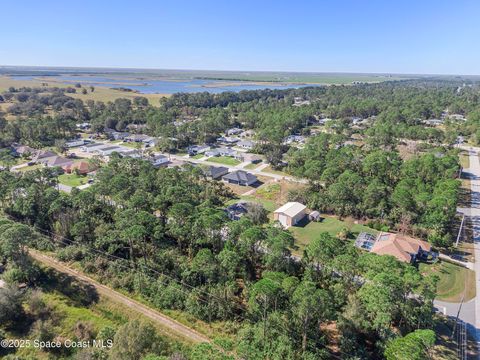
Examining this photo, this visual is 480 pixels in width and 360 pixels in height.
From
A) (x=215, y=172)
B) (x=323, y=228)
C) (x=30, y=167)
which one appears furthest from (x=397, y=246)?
(x=30, y=167)

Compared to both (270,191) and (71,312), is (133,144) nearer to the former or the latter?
(270,191)

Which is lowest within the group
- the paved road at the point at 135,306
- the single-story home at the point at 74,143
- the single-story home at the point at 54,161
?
the paved road at the point at 135,306

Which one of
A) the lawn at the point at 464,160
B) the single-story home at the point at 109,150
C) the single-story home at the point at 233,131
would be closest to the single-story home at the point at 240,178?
the single-story home at the point at 109,150

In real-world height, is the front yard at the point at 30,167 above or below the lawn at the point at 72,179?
above

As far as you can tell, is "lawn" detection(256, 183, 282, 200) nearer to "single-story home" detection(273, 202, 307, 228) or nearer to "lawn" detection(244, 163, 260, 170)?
"single-story home" detection(273, 202, 307, 228)

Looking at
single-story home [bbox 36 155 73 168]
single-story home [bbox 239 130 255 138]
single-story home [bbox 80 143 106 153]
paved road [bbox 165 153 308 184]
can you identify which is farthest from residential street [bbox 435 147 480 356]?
single-story home [bbox 80 143 106 153]

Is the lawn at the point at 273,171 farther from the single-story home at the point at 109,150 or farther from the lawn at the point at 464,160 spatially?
the lawn at the point at 464,160

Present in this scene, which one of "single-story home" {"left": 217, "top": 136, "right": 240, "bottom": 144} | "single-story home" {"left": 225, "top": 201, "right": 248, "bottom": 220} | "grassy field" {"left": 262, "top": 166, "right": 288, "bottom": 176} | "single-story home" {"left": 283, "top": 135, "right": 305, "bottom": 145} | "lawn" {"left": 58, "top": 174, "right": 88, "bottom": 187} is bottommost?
"lawn" {"left": 58, "top": 174, "right": 88, "bottom": 187}
